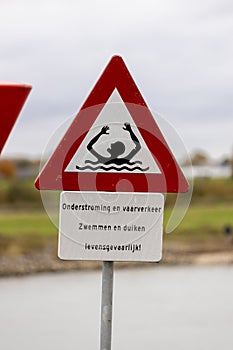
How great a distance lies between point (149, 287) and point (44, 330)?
762cm

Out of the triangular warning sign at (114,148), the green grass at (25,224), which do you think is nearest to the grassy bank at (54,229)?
the green grass at (25,224)

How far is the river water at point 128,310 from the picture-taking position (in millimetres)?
14312

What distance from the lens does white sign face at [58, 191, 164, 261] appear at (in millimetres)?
5344

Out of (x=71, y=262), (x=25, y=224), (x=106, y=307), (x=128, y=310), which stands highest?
(x=25, y=224)

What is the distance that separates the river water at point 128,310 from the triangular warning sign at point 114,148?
789 centimetres

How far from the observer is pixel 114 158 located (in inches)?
210

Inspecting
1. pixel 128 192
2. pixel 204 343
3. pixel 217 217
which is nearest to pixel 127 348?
pixel 204 343

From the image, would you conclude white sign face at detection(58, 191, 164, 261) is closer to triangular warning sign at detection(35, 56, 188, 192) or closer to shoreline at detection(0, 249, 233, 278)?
triangular warning sign at detection(35, 56, 188, 192)

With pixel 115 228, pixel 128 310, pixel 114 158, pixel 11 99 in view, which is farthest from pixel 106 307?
pixel 128 310

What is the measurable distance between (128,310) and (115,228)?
13.3 meters

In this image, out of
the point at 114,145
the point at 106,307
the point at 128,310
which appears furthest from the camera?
the point at 128,310

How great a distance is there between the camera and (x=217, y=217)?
123ft

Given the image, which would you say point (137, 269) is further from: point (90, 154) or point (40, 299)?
point (90, 154)

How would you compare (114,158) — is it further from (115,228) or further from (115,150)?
(115,228)
